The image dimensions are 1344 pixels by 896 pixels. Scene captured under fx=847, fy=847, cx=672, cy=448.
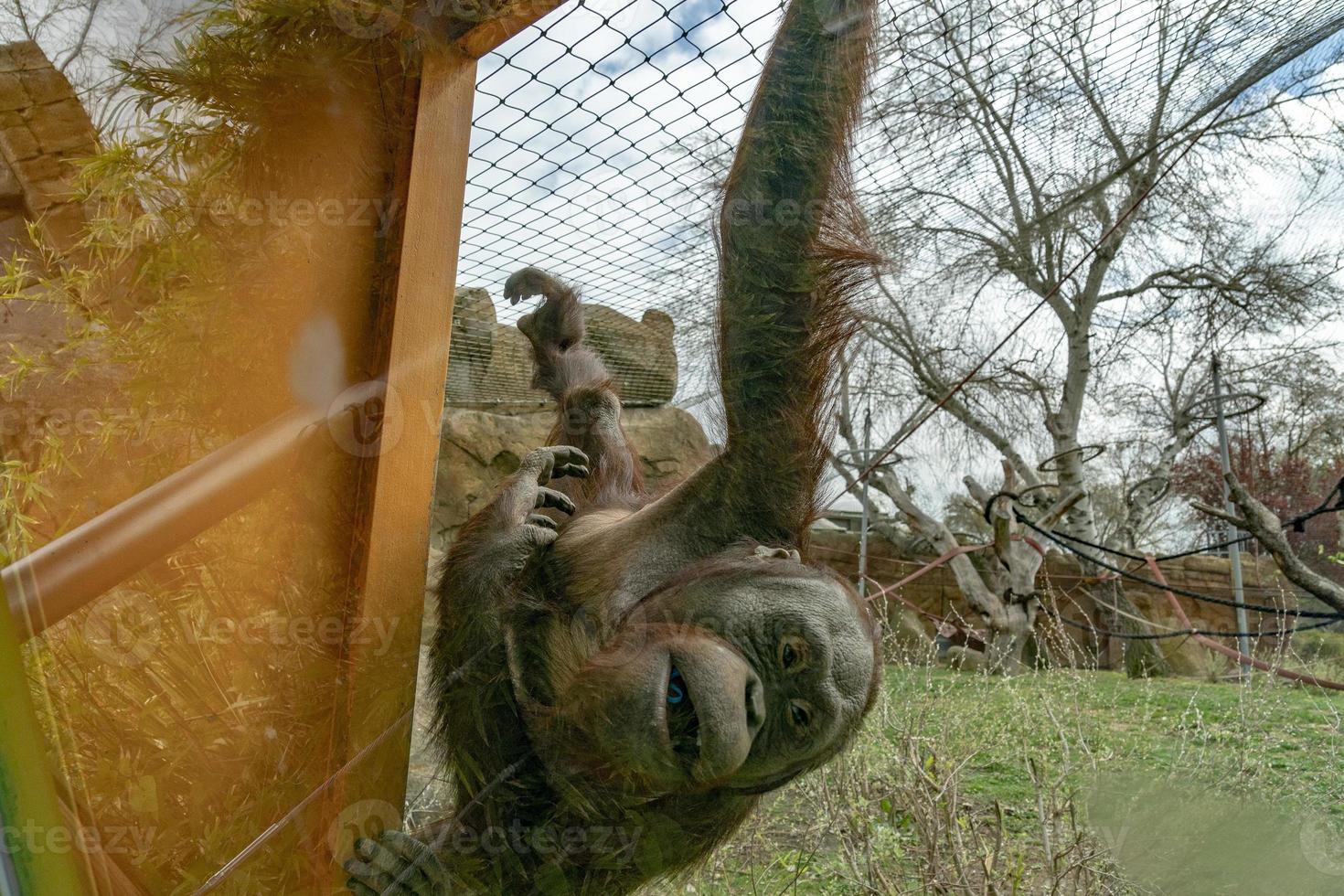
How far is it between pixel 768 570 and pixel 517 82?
1565 millimetres

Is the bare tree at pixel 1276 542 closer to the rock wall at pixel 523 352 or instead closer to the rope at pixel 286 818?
the rock wall at pixel 523 352

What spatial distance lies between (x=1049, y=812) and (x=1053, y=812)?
0.81 m

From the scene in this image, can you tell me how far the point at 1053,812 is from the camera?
276 centimetres

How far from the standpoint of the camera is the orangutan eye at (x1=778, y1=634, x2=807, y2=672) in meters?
1.42

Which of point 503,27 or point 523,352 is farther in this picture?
point 523,352

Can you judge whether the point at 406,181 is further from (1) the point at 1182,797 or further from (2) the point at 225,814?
(1) the point at 1182,797

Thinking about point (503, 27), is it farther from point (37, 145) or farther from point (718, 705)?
point (718, 705)

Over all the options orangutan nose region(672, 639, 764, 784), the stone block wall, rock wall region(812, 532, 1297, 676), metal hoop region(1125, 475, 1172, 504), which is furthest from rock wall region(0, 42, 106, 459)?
metal hoop region(1125, 475, 1172, 504)

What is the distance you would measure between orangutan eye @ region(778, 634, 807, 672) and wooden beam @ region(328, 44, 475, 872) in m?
0.70

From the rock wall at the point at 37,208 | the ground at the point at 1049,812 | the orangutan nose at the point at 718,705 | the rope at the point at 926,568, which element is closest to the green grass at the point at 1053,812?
the ground at the point at 1049,812

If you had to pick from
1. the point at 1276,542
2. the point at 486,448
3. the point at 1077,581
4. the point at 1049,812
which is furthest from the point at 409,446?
the point at 1077,581

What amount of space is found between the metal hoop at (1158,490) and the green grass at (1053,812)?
663 centimetres

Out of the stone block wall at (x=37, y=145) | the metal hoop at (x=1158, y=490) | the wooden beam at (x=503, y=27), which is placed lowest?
the metal hoop at (x=1158, y=490)

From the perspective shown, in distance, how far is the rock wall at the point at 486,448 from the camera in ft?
19.5
